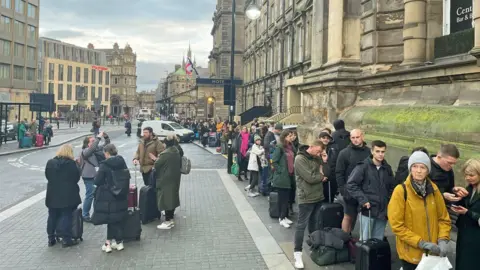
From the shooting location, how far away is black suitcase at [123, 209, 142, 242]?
21.0 feet

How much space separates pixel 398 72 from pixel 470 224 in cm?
589

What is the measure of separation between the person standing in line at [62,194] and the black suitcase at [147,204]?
1.37m

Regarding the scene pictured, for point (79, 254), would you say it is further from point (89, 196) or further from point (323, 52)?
point (323, 52)

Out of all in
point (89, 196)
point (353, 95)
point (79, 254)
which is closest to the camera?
point (79, 254)

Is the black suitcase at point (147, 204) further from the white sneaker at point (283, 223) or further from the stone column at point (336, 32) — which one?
the stone column at point (336, 32)

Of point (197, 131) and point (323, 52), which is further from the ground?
point (323, 52)

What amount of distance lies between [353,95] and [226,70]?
46.4 metres

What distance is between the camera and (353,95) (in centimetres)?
1087

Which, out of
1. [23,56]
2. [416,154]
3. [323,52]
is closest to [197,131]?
[323,52]

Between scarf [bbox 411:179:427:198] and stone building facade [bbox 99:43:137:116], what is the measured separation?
140284 mm

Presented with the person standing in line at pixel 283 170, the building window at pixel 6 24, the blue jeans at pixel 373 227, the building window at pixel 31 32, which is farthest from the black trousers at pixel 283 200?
the building window at pixel 31 32

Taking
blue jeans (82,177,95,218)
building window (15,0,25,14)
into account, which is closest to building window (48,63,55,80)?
building window (15,0,25,14)

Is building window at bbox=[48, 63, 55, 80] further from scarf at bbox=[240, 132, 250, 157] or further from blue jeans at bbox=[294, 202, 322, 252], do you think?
blue jeans at bbox=[294, 202, 322, 252]

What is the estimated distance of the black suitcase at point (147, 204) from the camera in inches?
293
